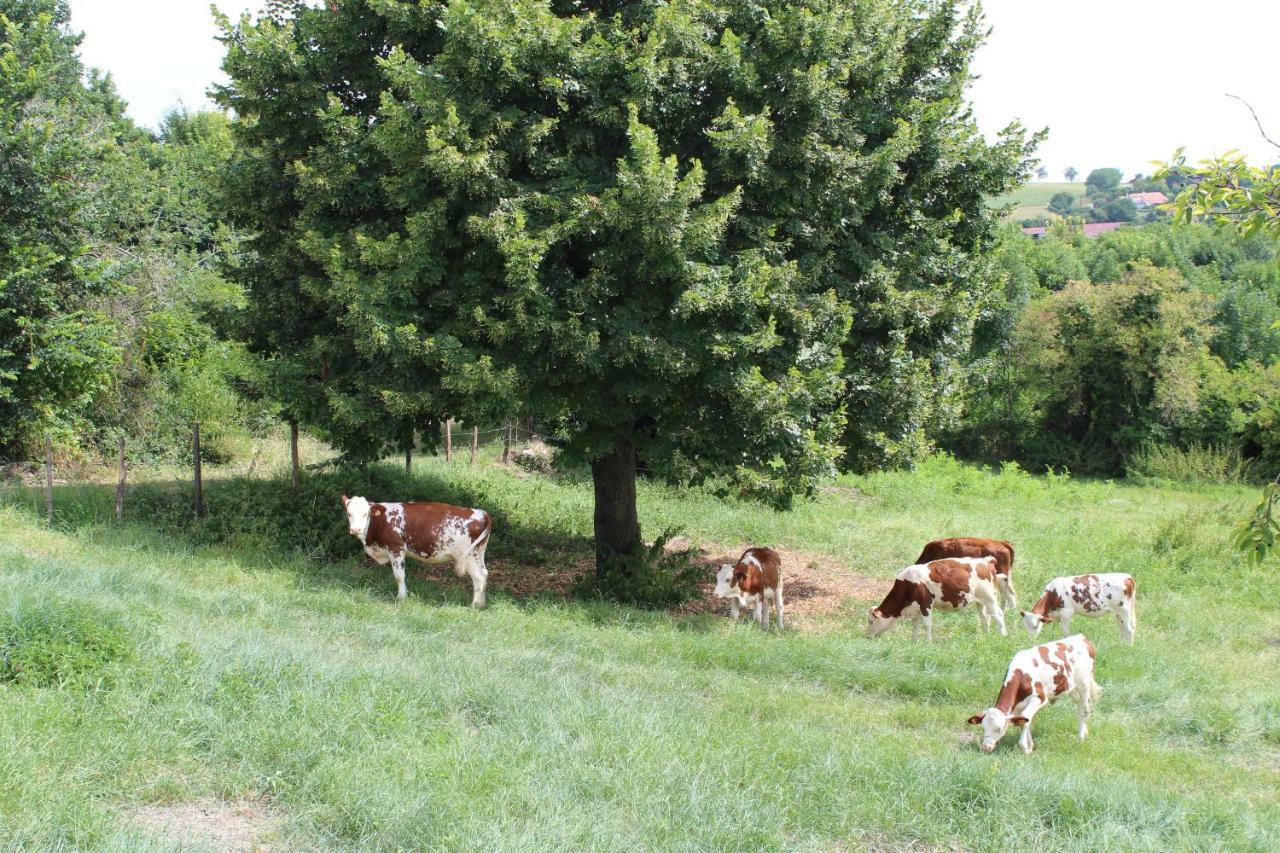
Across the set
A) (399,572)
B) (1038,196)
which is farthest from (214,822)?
(1038,196)

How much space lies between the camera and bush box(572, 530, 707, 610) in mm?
14945

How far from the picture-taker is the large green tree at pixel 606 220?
12648 mm

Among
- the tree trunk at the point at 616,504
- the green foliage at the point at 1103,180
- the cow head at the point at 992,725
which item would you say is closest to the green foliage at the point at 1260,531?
the cow head at the point at 992,725

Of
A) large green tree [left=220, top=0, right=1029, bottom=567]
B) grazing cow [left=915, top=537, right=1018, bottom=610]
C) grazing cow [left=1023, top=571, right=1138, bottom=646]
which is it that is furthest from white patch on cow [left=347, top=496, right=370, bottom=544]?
grazing cow [left=1023, top=571, right=1138, bottom=646]

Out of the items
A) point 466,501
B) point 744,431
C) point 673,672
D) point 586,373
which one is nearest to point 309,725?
point 673,672

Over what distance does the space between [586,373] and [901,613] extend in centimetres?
533

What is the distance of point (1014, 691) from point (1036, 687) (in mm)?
262

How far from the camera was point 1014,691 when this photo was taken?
8.96m

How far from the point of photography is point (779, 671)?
1108 centimetres

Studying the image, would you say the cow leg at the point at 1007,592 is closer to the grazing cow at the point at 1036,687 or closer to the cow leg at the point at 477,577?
the grazing cow at the point at 1036,687

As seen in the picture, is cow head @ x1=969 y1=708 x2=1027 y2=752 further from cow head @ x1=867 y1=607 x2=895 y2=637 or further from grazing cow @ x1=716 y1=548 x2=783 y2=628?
grazing cow @ x1=716 y1=548 x2=783 y2=628

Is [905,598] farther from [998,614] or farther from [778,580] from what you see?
[778,580]

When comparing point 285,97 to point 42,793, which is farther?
point 285,97

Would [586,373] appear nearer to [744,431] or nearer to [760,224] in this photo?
[744,431]
